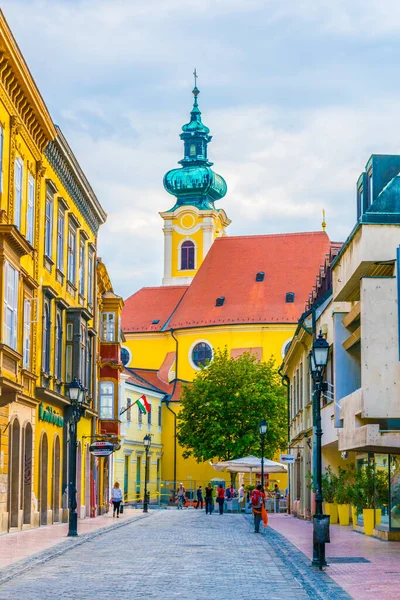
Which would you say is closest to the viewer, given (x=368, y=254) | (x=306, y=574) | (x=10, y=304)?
(x=306, y=574)

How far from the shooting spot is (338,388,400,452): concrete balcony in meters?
23.7

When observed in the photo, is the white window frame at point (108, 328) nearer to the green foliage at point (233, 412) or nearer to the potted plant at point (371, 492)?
the green foliage at point (233, 412)

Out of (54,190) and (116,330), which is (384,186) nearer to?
(54,190)

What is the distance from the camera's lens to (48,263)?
36094 mm

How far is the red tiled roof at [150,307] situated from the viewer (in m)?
93.8

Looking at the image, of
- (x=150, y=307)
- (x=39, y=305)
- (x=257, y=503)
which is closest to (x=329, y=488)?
(x=257, y=503)

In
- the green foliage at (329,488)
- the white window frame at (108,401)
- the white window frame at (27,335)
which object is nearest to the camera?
the white window frame at (27,335)

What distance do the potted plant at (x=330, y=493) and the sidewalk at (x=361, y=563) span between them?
13.2 feet

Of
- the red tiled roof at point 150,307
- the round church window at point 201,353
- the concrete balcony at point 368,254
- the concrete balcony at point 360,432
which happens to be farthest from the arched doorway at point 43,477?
the red tiled roof at point 150,307

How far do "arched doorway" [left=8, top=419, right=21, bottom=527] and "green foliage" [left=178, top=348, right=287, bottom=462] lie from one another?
39.3 meters

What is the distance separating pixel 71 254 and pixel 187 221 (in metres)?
62.5

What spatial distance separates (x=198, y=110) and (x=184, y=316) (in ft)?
106

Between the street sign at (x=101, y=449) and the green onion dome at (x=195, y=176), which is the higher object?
Result: the green onion dome at (x=195, y=176)

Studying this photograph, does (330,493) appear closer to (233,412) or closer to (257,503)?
(257,503)
